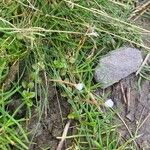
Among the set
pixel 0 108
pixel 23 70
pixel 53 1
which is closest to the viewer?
pixel 0 108

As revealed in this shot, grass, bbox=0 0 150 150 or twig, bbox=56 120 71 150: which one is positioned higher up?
grass, bbox=0 0 150 150

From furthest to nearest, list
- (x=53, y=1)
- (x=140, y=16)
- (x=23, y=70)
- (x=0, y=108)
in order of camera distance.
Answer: (x=140, y=16) → (x=53, y=1) → (x=23, y=70) → (x=0, y=108)

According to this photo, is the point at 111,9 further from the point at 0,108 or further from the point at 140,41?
the point at 0,108

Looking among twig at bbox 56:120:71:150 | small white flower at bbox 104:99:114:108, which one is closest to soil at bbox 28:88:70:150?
twig at bbox 56:120:71:150

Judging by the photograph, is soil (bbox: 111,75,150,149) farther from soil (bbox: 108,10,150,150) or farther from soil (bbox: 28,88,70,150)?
soil (bbox: 28,88,70,150)

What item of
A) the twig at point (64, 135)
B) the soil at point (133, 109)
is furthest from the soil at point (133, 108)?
the twig at point (64, 135)

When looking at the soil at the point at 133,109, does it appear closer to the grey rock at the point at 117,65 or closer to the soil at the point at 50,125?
the grey rock at the point at 117,65

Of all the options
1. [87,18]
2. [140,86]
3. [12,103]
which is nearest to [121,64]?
[140,86]
